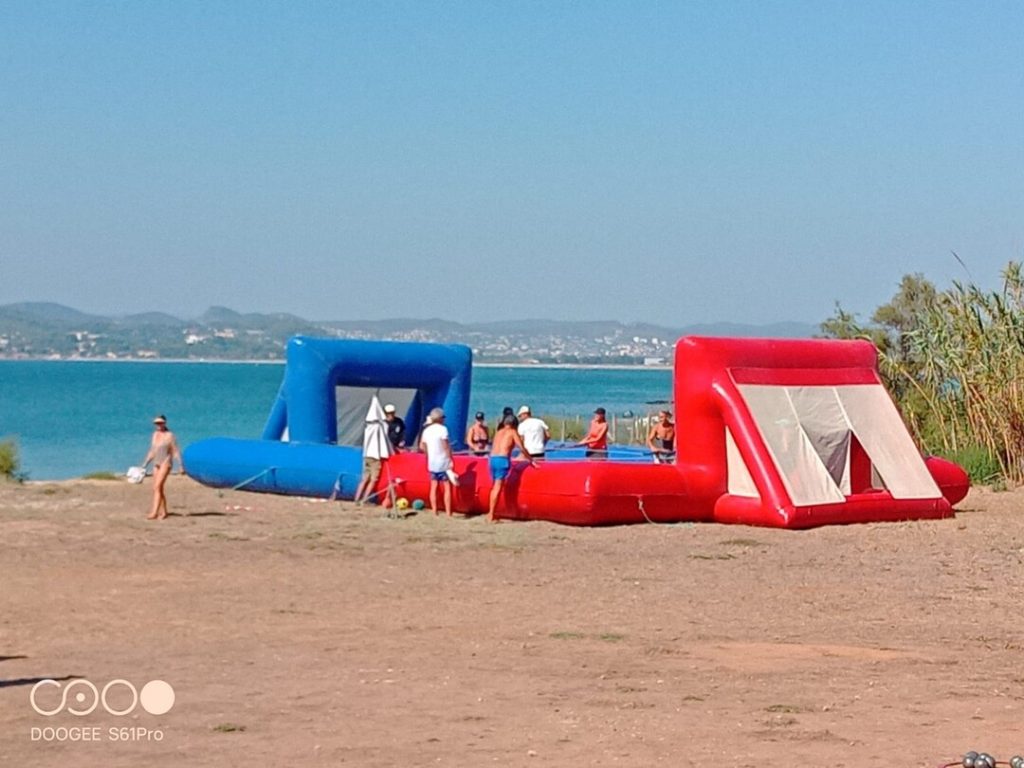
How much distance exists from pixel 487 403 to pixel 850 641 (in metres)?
67.6

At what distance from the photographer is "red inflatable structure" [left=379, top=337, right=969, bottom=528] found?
18422mm

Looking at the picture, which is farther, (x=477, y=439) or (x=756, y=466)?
(x=477, y=439)

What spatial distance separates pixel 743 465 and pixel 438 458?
350 centimetres

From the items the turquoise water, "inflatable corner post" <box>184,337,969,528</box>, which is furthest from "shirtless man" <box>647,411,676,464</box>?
the turquoise water

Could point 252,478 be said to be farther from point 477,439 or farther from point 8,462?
point 8,462

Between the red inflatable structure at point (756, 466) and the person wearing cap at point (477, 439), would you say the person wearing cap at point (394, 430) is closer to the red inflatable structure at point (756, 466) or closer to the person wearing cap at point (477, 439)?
the person wearing cap at point (477, 439)

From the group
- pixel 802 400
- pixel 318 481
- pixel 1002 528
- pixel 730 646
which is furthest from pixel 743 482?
pixel 730 646

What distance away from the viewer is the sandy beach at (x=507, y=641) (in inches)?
307

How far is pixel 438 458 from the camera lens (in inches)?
762

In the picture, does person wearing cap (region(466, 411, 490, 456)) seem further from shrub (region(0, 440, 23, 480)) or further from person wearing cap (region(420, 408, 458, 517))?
shrub (region(0, 440, 23, 480))

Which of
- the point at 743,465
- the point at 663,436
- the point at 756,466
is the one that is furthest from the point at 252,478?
the point at 756,466

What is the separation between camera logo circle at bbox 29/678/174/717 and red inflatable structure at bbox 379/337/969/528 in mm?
9569

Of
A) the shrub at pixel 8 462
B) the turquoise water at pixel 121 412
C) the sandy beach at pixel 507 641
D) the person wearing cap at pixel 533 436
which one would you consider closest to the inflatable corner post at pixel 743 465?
the sandy beach at pixel 507 641

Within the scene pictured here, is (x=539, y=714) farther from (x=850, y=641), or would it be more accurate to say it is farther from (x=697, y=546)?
(x=697, y=546)
